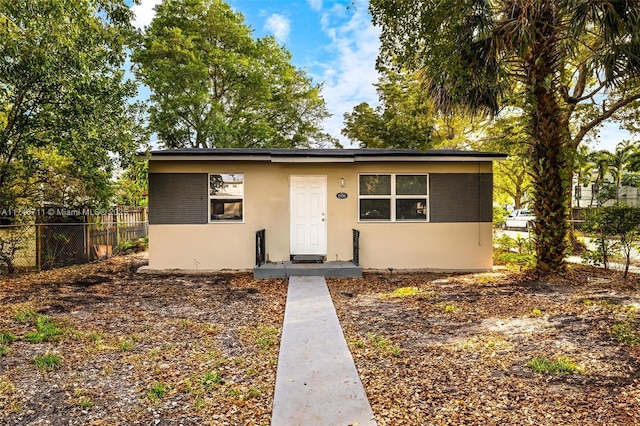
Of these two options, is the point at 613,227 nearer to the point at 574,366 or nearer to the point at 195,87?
the point at 574,366

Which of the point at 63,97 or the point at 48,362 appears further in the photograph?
the point at 63,97

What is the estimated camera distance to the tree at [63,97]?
5.76 metres

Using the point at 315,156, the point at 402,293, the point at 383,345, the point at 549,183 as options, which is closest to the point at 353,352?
the point at 383,345

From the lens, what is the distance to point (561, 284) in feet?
24.4

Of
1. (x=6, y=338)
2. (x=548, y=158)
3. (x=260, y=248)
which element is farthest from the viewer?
(x=260, y=248)

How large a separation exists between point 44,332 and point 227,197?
5.13 meters

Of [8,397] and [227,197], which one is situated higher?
[227,197]

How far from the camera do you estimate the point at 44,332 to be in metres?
4.52

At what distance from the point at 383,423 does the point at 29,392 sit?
2.80 m

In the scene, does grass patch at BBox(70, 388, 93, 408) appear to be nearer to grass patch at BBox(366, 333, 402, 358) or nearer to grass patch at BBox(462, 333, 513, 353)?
grass patch at BBox(366, 333, 402, 358)

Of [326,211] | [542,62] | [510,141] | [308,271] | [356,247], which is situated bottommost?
[308,271]

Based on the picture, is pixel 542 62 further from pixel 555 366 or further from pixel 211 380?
pixel 211 380

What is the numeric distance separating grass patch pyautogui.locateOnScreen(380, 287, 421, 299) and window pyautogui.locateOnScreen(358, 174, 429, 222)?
2.42 m

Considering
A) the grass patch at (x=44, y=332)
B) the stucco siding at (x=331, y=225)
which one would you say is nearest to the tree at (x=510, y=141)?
the stucco siding at (x=331, y=225)
